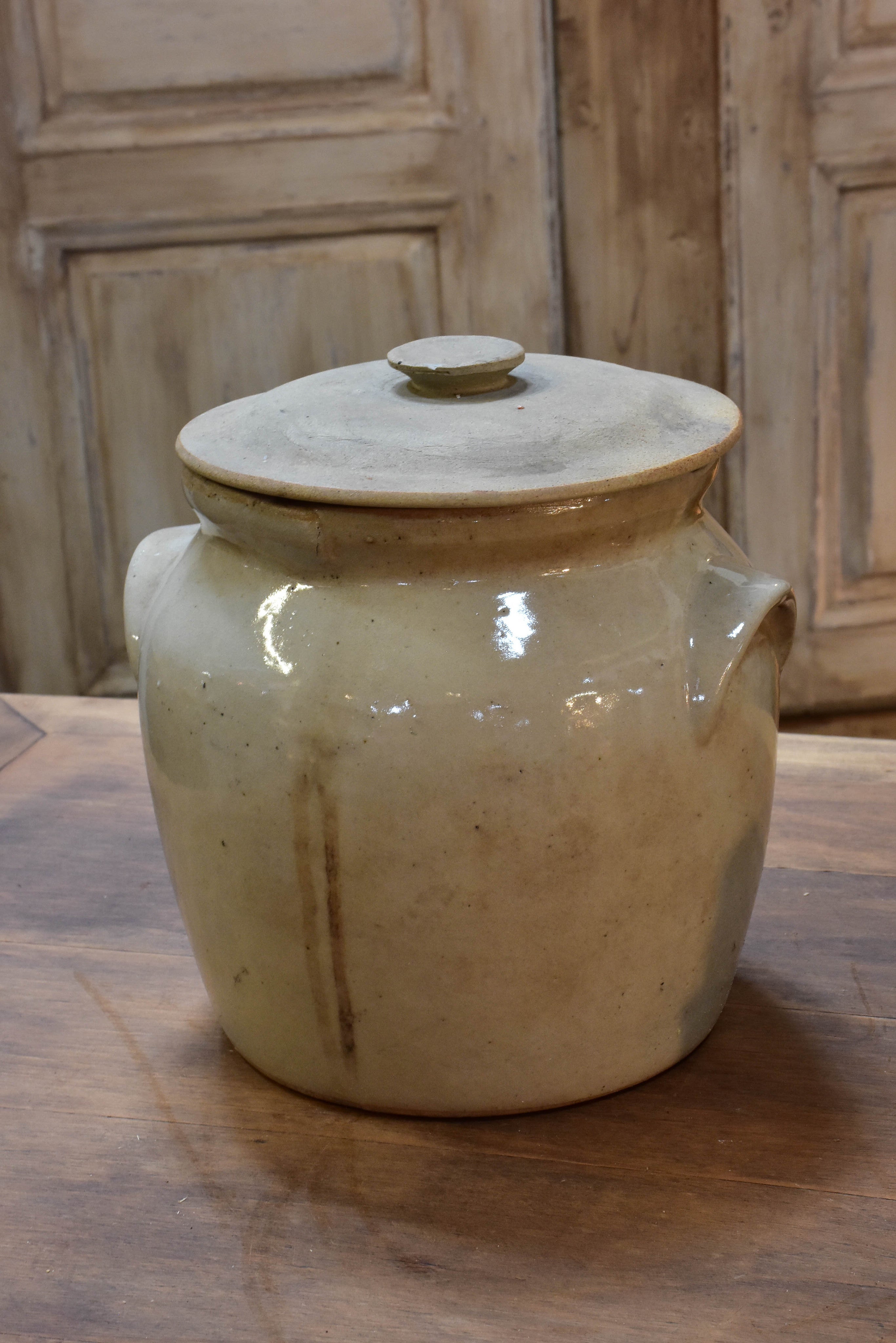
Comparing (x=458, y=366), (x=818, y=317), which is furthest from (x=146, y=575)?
(x=818, y=317)

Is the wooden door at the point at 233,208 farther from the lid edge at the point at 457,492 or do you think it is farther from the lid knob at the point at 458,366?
the lid edge at the point at 457,492

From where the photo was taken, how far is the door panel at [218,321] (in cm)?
173

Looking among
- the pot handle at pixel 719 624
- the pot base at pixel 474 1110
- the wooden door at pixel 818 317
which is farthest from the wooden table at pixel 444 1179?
the wooden door at pixel 818 317

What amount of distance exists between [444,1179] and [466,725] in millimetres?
244

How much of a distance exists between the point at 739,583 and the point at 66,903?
21.3 inches

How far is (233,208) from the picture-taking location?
1708 millimetres

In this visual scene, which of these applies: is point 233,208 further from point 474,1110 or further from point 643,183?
point 474,1110

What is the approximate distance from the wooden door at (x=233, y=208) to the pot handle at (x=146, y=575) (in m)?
0.96

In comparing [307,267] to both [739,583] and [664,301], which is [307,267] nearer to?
[664,301]

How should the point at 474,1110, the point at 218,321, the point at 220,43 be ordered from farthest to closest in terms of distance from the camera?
the point at 218,321, the point at 220,43, the point at 474,1110

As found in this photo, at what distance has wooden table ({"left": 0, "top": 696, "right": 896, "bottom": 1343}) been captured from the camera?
62 centimetres

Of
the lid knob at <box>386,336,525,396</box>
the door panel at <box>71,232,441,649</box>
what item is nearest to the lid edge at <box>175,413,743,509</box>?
the lid knob at <box>386,336,525,396</box>

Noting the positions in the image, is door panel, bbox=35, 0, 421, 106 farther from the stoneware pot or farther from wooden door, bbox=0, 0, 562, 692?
the stoneware pot

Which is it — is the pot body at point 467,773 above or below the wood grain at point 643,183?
below
